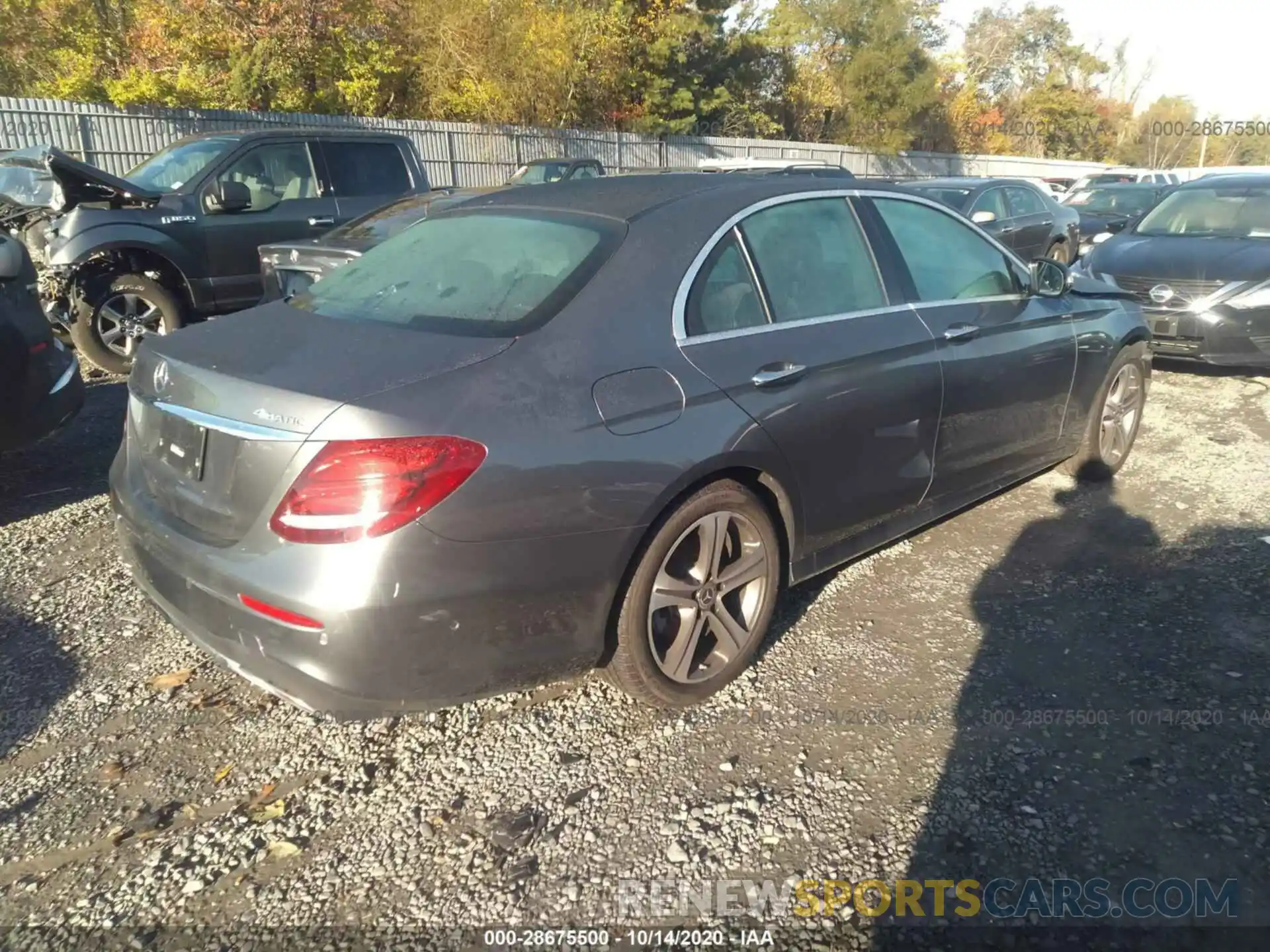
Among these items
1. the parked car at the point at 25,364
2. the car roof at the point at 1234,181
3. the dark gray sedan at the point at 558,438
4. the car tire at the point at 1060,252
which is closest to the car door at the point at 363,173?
the parked car at the point at 25,364

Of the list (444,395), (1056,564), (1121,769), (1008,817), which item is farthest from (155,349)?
(1056,564)

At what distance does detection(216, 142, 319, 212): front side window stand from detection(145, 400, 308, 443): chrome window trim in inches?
233

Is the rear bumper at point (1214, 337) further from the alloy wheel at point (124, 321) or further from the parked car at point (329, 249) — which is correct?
the alloy wheel at point (124, 321)

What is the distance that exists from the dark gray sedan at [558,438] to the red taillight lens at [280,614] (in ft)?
0.04

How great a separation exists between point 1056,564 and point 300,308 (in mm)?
3366

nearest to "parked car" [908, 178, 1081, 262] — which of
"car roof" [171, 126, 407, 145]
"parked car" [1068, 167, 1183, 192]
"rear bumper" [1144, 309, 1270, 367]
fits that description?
"rear bumper" [1144, 309, 1270, 367]

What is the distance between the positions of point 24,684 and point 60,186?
5.33 metres

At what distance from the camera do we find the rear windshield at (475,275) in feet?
9.18

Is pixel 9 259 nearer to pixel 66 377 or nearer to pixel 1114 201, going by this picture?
pixel 66 377

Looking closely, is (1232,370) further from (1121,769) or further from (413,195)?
(413,195)

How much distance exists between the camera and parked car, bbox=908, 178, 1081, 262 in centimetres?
1091

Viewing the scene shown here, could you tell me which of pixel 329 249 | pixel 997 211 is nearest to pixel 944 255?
pixel 329 249

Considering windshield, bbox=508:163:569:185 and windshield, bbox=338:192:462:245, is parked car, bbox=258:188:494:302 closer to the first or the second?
windshield, bbox=338:192:462:245

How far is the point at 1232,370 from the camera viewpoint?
8.14 m
